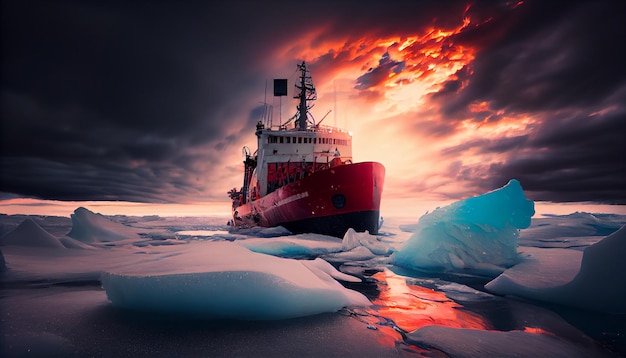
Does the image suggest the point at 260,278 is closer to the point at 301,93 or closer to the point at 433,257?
the point at 433,257

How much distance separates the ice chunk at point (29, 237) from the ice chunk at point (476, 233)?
34.0 feet

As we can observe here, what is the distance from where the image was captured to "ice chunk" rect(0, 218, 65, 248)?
6.95 metres

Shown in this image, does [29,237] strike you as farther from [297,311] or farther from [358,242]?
[358,242]

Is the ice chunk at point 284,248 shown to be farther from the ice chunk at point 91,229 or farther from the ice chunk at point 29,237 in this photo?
the ice chunk at point 91,229

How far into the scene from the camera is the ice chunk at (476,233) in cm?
622

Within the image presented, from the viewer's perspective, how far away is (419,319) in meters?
3.12

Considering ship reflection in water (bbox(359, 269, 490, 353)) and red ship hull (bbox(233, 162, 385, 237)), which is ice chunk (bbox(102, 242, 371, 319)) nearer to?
ship reflection in water (bbox(359, 269, 490, 353))

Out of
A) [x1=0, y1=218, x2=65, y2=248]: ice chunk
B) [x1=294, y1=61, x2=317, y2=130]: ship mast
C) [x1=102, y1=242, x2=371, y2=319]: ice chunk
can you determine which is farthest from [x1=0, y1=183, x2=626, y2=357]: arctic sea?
[x1=294, y1=61, x2=317, y2=130]: ship mast

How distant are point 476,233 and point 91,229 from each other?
15584mm

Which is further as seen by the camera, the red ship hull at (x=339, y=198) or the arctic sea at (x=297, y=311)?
the red ship hull at (x=339, y=198)

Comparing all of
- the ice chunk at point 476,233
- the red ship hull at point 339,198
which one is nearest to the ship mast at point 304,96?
the red ship hull at point 339,198

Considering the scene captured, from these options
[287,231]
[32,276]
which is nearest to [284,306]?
[32,276]

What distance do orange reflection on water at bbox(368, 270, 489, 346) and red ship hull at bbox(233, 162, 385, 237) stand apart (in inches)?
366

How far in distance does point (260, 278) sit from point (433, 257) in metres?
5.65
